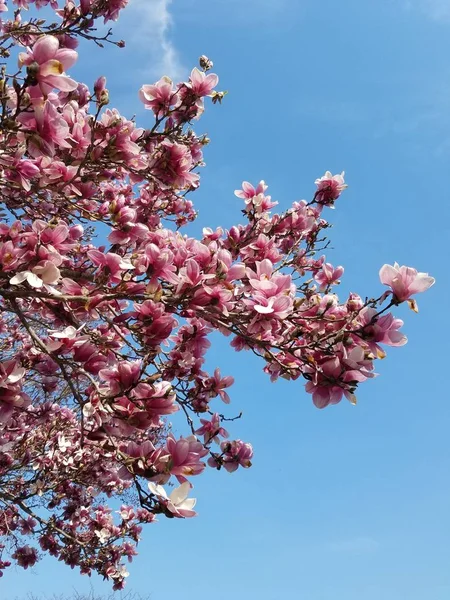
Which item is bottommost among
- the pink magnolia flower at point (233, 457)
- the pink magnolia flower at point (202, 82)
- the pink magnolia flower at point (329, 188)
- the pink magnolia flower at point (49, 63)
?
the pink magnolia flower at point (233, 457)

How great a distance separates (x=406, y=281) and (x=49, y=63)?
4.85 feet

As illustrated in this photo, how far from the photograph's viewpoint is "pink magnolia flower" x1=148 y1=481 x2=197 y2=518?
5.95ft

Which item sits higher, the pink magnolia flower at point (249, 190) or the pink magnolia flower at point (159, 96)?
the pink magnolia flower at point (249, 190)

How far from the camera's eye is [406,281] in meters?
1.97

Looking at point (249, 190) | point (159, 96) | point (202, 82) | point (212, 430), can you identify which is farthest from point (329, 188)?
point (212, 430)

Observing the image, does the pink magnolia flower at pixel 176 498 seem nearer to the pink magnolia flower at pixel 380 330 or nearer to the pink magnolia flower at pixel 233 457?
the pink magnolia flower at pixel 380 330

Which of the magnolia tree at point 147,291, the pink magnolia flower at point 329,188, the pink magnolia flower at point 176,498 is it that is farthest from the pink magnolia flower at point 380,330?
the pink magnolia flower at point 329,188

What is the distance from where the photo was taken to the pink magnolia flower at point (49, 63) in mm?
1852

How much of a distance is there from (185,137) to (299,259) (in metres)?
1.33

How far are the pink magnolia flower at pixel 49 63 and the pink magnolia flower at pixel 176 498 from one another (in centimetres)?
144

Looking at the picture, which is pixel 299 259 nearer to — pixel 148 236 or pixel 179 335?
pixel 179 335

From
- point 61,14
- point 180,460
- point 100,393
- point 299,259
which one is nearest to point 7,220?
point 61,14

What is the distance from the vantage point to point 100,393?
2.07 m

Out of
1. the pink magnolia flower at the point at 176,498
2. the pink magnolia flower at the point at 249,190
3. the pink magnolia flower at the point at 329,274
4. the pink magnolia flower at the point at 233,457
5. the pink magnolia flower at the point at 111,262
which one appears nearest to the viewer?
the pink magnolia flower at the point at 176,498
